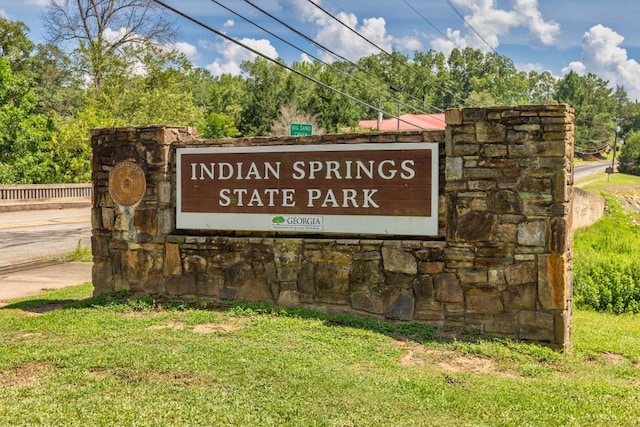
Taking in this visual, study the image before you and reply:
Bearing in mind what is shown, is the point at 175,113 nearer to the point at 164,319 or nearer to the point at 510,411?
the point at 164,319

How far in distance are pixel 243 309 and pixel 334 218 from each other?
1.44m

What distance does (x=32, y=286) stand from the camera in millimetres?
10031

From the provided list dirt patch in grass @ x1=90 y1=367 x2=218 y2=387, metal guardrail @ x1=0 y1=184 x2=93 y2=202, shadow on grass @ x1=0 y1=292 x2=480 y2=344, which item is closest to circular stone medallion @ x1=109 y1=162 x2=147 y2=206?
shadow on grass @ x1=0 y1=292 x2=480 y2=344

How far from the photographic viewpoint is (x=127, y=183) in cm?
756

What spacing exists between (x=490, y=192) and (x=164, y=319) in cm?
371

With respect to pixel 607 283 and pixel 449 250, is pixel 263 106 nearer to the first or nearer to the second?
pixel 607 283

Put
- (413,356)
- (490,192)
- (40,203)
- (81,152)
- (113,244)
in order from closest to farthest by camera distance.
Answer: (413,356) < (490,192) < (113,244) < (40,203) < (81,152)

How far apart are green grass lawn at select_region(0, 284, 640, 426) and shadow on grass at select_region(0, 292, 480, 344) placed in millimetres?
28

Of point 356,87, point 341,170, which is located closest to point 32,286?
point 341,170

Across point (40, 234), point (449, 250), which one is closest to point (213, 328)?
point (449, 250)

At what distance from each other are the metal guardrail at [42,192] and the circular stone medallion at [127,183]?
56.5 ft

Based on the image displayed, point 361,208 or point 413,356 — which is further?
point 361,208

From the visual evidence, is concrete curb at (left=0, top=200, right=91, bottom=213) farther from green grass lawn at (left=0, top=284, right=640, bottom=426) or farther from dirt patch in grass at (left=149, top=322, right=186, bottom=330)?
dirt patch in grass at (left=149, top=322, right=186, bottom=330)

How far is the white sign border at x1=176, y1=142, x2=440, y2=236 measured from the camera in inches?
253
